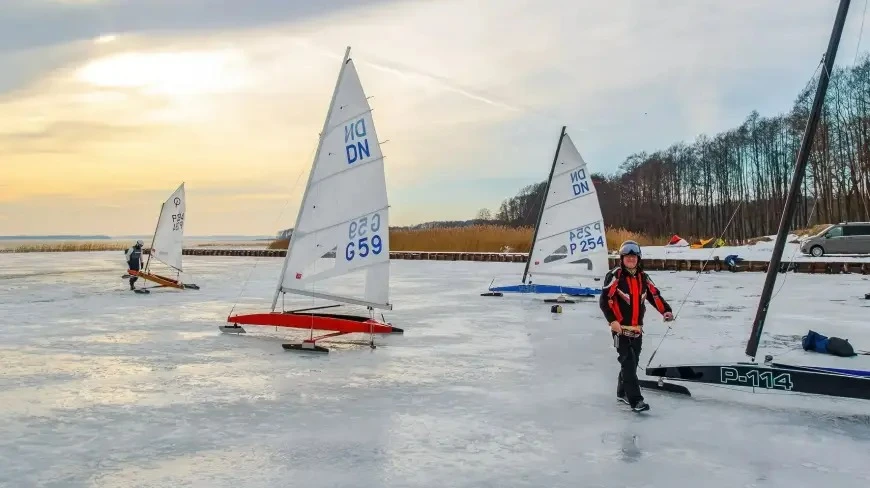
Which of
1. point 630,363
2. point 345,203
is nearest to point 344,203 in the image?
point 345,203

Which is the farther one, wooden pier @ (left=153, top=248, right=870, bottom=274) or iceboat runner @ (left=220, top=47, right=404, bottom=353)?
wooden pier @ (left=153, top=248, right=870, bottom=274)

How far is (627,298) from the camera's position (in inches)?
237

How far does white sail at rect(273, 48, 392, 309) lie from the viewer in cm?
1005

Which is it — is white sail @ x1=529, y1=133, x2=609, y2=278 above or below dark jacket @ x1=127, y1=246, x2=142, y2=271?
above

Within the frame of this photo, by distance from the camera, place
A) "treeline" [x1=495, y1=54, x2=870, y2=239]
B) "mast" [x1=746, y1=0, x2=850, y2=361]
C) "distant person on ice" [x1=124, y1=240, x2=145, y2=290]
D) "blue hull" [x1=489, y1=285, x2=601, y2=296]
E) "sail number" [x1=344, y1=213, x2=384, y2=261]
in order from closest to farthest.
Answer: "mast" [x1=746, y1=0, x2=850, y2=361] → "sail number" [x1=344, y1=213, x2=384, y2=261] → "blue hull" [x1=489, y1=285, x2=601, y2=296] → "distant person on ice" [x1=124, y1=240, x2=145, y2=290] → "treeline" [x1=495, y1=54, x2=870, y2=239]

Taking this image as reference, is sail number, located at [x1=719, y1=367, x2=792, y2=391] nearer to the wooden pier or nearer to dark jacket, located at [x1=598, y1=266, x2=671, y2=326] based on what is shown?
dark jacket, located at [x1=598, y1=266, x2=671, y2=326]

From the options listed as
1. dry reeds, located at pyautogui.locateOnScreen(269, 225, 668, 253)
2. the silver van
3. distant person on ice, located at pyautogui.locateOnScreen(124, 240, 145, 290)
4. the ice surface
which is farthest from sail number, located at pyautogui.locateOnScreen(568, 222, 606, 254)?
dry reeds, located at pyautogui.locateOnScreen(269, 225, 668, 253)

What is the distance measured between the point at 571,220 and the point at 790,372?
9.99 metres

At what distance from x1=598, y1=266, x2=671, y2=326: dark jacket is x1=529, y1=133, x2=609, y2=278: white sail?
32.7ft

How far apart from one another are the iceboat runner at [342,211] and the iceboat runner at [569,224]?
6754mm

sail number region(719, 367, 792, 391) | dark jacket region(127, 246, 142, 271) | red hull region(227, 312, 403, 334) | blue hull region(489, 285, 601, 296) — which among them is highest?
dark jacket region(127, 246, 142, 271)

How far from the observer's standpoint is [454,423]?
18.7ft

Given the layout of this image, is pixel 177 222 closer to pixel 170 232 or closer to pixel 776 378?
pixel 170 232

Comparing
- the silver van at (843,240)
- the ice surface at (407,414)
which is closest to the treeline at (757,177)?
the silver van at (843,240)
